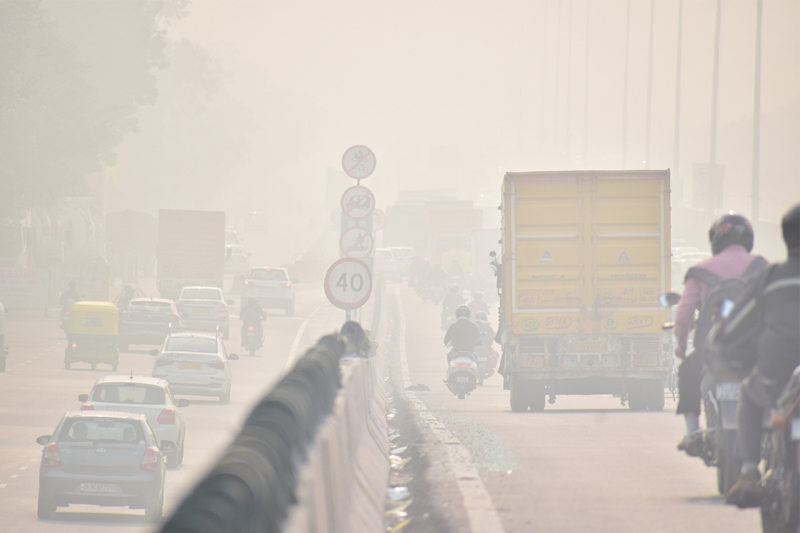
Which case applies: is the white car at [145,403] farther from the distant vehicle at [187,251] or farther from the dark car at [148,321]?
the distant vehicle at [187,251]

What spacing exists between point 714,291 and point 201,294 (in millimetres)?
36622

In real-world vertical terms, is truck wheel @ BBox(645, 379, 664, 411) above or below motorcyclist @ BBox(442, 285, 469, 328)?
below

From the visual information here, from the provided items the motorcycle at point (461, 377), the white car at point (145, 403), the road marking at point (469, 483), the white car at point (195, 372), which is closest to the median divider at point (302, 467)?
the road marking at point (469, 483)

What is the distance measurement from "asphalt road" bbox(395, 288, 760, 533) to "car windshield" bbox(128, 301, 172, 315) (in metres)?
22.1

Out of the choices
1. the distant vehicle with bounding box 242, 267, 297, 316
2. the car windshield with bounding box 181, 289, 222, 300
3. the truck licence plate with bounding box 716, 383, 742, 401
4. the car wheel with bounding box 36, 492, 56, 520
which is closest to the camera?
the truck licence plate with bounding box 716, 383, 742, 401

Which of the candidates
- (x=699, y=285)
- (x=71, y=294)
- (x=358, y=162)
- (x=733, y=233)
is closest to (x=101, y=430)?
(x=358, y=162)

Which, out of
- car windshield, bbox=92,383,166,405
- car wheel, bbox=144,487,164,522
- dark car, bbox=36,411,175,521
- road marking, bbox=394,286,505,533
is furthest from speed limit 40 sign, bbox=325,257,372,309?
car windshield, bbox=92,383,166,405

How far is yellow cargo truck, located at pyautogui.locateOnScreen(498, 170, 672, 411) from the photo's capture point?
16.8 m

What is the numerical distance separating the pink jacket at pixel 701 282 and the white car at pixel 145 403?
14.8 metres

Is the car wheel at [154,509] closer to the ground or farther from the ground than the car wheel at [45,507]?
closer to the ground

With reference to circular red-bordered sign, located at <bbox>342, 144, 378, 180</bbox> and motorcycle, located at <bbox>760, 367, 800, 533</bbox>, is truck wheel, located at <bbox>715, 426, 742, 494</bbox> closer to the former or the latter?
motorcycle, located at <bbox>760, 367, 800, 533</bbox>

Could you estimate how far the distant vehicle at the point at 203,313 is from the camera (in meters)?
41.4

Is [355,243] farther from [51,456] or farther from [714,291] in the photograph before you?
[714,291]

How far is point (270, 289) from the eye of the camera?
5091 centimetres
